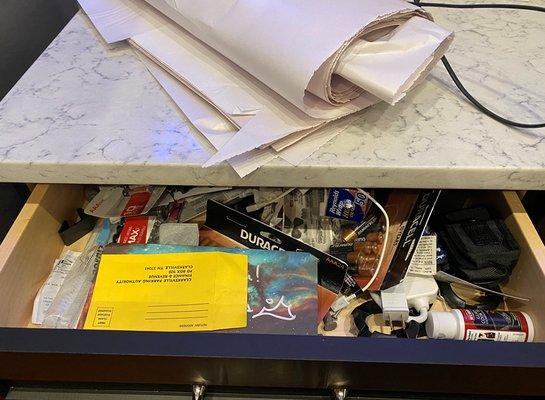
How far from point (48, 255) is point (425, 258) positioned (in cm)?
48

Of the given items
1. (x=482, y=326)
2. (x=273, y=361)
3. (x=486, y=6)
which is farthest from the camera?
(x=486, y=6)

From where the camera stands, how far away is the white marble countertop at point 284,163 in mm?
504

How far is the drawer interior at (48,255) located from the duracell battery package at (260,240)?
45 mm

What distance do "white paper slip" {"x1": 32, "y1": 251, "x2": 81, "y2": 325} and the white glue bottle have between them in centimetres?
46

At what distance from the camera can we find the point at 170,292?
55cm

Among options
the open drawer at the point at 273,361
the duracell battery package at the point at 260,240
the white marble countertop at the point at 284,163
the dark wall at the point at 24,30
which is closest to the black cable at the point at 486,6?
the white marble countertop at the point at 284,163

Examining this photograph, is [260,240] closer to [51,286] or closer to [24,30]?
[51,286]

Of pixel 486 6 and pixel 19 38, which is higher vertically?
pixel 486 6

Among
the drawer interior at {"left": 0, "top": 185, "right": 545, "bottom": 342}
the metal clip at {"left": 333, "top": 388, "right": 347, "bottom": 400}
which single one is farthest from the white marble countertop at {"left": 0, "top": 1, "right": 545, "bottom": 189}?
the metal clip at {"left": 333, "top": 388, "right": 347, "bottom": 400}

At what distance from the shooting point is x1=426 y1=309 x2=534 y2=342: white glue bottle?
54 centimetres

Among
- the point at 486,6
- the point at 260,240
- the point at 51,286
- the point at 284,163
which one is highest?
the point at 486,6

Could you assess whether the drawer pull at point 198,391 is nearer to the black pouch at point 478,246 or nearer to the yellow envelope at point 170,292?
the yellow envelope at point 170,292

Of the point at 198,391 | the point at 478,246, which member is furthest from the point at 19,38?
the point at 478,246

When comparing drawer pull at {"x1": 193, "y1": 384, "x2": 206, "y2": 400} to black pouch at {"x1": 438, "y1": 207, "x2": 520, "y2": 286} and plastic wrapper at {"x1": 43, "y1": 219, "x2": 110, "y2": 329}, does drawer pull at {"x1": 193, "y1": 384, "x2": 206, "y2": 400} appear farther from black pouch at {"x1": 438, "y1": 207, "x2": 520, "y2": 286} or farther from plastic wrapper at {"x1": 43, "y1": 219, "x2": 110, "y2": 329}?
black pouch at {"x1": 438, "y1": 207, "x2": 520, "y2": 286}
